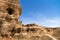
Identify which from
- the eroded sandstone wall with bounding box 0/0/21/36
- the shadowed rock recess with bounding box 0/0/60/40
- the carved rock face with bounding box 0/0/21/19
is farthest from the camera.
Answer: the carved rock face with bounding box 0/0/21/19

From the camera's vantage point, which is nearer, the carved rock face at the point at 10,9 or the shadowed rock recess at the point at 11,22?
the shadowed rock recess at the point at 11,22

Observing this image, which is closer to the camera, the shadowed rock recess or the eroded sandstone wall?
the shadowed rock recess

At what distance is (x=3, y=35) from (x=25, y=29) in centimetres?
556

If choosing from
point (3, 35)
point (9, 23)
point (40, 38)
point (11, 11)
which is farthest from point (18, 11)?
point (40, 38)

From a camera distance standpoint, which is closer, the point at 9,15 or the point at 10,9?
the point at 9,15

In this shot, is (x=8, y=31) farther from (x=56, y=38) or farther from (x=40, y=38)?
(x=56, y=38)

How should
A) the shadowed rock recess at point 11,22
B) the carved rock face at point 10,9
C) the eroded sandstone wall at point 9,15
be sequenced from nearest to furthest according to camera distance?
the shadowed rock recess at point 11,22, the eroded sandstone wall at point 9,15, the carved rock face at point 10,9

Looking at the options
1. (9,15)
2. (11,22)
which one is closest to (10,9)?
(9,15)

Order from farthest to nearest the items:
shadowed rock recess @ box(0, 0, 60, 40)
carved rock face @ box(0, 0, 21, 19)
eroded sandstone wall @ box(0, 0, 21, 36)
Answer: carved rock face @ box(0, 0, 21, 19) → eroded sandstone wall @ box(0, 0, 21, 36) → shadowed rock recess @ box(0, 0, 60, 40)

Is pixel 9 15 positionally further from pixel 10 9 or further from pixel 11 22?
pixel 10 9

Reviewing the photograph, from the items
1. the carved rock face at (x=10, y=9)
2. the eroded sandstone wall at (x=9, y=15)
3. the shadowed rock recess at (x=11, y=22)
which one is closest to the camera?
the shadowed rock recess at (x=11, y=22)

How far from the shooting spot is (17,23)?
1880 inches

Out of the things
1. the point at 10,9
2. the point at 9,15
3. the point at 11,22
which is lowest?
the point at 11,22

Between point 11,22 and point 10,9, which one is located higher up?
point 10,9
